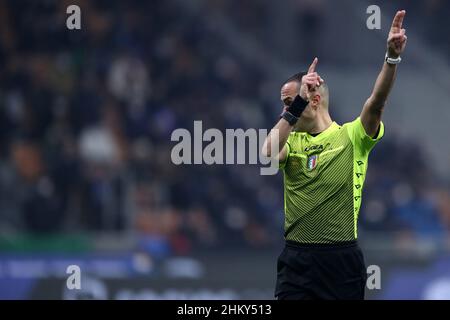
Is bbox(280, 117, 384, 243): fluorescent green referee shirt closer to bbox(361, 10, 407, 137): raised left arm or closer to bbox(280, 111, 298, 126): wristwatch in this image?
bbox(361, 10, 407, 137): raised left arm

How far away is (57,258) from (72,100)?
273cm

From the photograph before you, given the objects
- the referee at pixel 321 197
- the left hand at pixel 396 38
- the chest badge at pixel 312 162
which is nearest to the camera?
the left hand at pixel 396 38

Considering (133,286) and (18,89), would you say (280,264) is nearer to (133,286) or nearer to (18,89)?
(133,286)

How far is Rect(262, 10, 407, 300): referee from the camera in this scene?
7023 millimetres

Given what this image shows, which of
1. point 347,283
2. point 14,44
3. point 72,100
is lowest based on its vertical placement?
point 347,283

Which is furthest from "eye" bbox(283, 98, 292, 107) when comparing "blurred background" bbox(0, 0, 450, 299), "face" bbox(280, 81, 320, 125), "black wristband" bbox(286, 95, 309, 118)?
"blurred background" bbox(0, 0, 450, 299)

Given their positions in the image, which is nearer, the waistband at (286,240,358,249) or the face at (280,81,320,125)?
the waistband at (286,240,358,249)

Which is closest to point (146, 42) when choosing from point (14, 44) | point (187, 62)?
point (187, 62)

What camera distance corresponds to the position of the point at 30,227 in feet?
46.3

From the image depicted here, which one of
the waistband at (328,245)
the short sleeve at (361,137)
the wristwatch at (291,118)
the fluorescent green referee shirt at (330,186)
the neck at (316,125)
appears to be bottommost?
the waistband at (328,245)

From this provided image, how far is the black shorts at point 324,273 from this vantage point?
7031 mm

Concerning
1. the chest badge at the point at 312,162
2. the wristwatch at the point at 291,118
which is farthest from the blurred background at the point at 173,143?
the wristwatch at the point at 291,118

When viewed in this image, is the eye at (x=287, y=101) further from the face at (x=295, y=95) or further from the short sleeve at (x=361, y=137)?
the short sleeve at (x=361, y=137)

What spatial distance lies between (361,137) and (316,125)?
35cm
